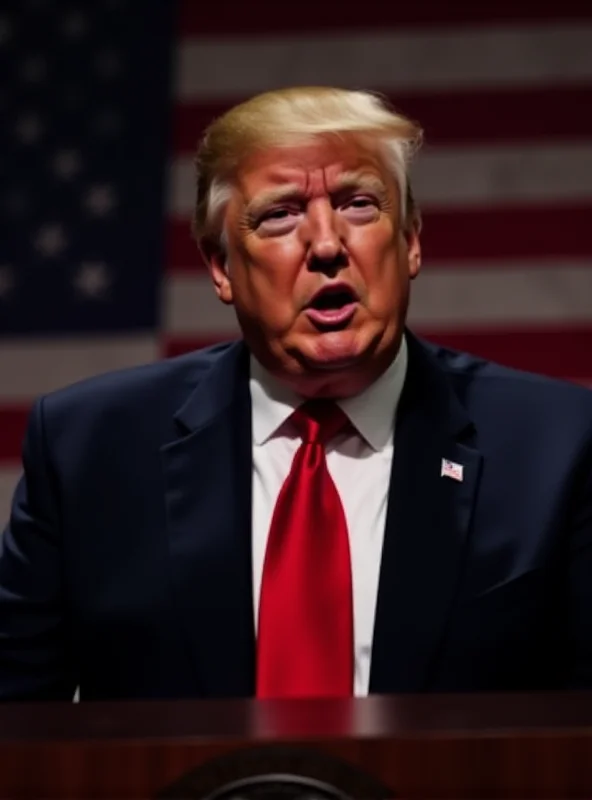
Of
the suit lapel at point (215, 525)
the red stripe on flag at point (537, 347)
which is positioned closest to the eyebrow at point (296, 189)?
the suit lapel at point (215, 525)

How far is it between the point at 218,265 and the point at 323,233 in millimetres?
196

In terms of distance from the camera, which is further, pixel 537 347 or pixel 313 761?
pixel 537 347

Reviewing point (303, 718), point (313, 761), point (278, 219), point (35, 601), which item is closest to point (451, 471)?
point (278, 219)

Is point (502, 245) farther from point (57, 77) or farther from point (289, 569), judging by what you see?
point (289, 569)

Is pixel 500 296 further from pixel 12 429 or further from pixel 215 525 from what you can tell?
pixel 215 525

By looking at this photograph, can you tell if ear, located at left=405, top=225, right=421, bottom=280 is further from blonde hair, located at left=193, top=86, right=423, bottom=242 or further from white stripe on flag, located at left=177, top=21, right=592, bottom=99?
white stripe on flag, located at left=177, top=21, right=592, bottom=99

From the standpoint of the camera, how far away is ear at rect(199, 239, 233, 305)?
5.65 ft

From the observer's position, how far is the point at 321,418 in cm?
167

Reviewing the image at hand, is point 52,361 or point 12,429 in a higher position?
point 52,361

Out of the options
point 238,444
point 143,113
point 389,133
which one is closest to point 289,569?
point 238,444

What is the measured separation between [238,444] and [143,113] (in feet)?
4.78

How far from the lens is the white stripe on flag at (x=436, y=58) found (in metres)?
2.91

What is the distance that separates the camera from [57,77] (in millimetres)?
2984

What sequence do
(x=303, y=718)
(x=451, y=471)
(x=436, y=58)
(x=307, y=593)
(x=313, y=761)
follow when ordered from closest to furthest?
(x=313, y=761)
(x=303, y=718)
(x=307, y=593)
(x=451, y=471)
(x=436, y=58)
